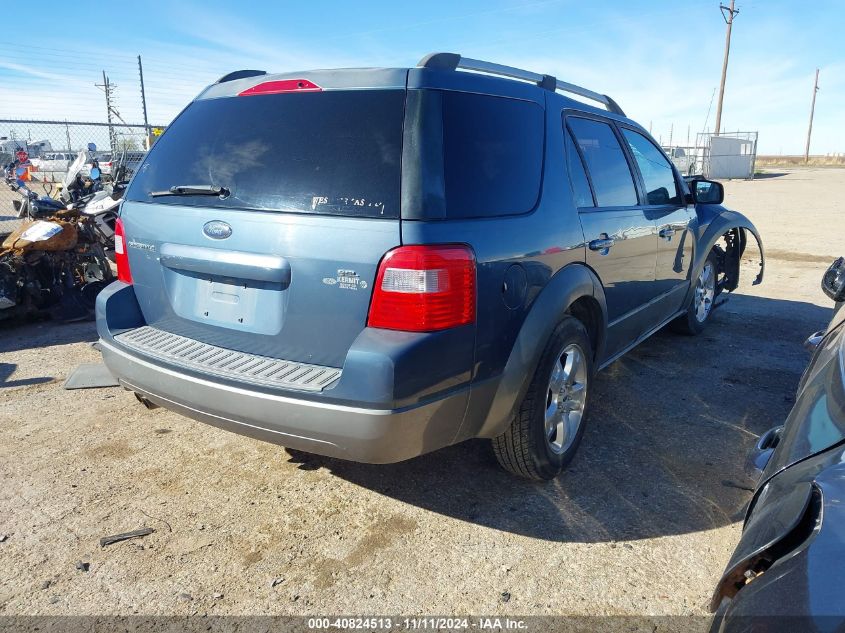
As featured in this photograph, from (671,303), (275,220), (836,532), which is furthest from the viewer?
(671,303)

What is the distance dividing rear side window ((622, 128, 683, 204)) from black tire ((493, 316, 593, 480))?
5.56ft

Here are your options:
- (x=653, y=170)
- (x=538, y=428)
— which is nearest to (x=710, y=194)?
(x=653, y=170)

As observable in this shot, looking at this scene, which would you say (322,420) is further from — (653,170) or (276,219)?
(653,170)

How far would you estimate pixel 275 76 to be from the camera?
9.25ft

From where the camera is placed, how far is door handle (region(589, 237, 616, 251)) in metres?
3.29

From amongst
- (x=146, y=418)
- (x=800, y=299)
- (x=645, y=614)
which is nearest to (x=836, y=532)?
(x=645, y=614)

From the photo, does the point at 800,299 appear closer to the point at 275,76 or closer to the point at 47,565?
the point at 275,76

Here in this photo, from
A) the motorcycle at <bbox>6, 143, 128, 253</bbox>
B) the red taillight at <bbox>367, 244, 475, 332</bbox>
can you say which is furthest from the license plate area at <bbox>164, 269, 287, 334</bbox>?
the motorcycle at <bbox>6, 143, 128, 253</bbox>

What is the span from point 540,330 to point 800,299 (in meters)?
6.07

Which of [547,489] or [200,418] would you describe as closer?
[200,418]

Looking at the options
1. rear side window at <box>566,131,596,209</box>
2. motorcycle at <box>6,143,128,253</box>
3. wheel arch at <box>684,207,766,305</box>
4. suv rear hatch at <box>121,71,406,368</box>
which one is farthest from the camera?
motorcycle at <box>6,143,128,253</box>

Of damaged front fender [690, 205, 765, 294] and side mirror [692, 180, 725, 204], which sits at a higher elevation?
side mirror [692, 180, 725, 204]

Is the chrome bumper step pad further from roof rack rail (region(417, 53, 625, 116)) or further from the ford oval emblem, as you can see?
roof rack rail (region(417, 53, 625, 116))

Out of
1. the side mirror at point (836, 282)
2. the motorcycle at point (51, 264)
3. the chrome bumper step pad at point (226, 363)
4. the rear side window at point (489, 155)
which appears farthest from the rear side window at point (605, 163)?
the motorcycle at point (51, 264)
